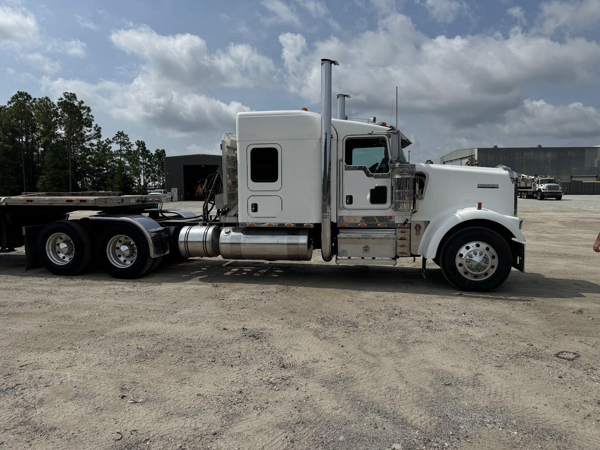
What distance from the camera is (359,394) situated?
369 centimetres

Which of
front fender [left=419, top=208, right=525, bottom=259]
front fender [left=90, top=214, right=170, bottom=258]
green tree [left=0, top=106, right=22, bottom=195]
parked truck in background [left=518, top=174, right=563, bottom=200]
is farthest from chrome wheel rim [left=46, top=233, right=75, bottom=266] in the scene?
parked truck in background [left=518, top=174, right=563, bottom=200]

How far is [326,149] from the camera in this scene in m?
7.44

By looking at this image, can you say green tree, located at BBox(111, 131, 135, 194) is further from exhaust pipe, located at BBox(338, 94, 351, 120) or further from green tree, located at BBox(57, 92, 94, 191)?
exhaust pipe, located at BBox(338, 94, 351, 120)

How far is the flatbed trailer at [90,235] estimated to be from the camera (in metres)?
8.19

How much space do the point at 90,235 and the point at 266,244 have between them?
365 cm

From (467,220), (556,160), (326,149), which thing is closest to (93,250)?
(326,149)

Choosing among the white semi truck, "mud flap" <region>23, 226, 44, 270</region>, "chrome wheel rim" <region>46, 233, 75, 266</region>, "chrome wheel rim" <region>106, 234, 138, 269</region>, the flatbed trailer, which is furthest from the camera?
"mud flap" <region>23, 226, 44, 270</region>

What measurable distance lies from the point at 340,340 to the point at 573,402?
2294 millimetres

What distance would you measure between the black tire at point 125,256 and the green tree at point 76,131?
135 ft

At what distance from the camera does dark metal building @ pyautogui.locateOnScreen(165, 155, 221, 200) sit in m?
46.6

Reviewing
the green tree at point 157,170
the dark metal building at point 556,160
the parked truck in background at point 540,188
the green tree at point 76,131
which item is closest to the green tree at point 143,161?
the green tree at point 157,170

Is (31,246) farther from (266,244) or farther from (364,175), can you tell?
(364,175)

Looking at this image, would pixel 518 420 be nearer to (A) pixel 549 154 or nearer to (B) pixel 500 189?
(B) pixel 500 189

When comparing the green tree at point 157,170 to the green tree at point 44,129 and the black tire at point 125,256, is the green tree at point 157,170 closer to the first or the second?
the green tree at point 44,129
